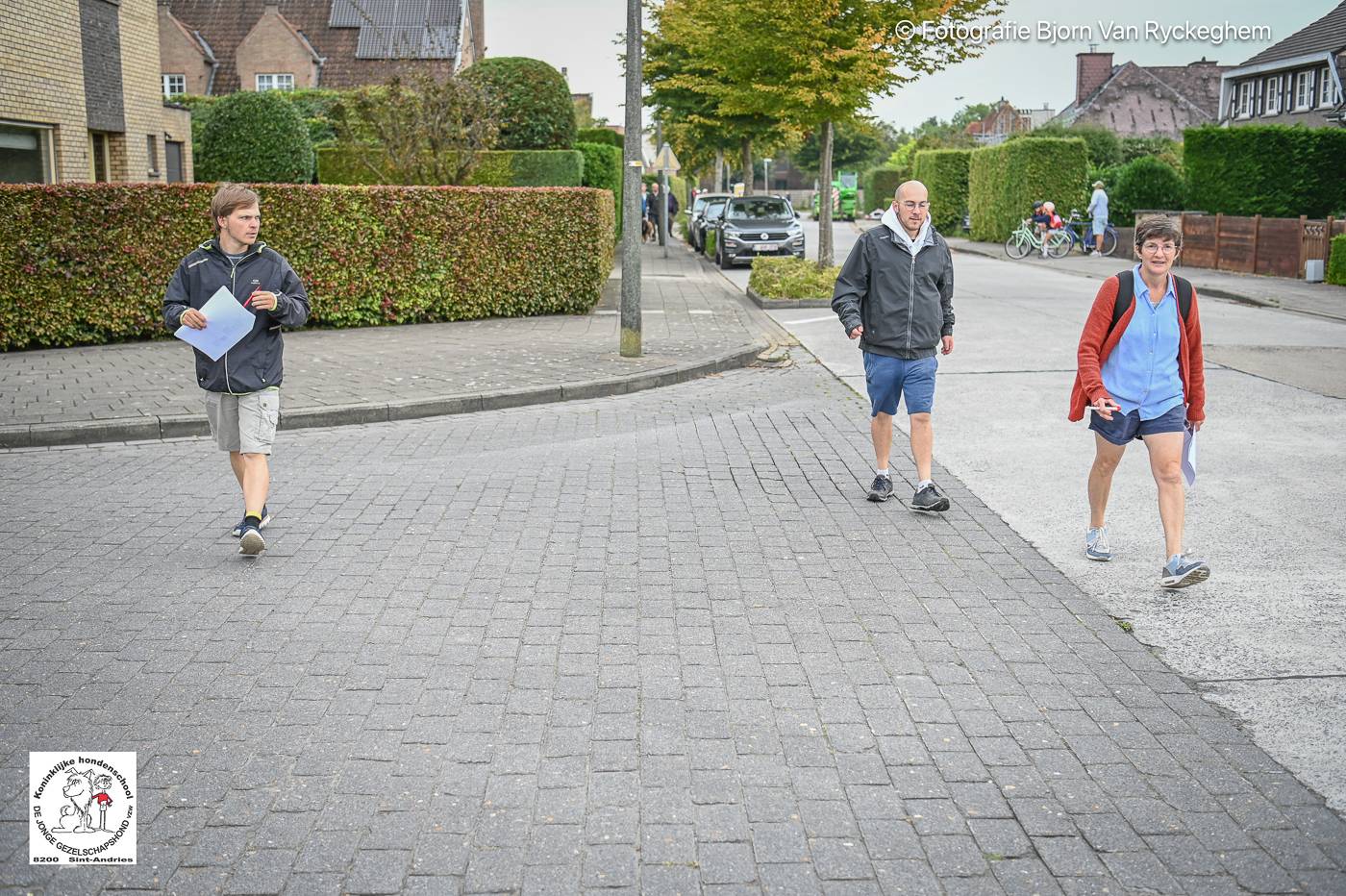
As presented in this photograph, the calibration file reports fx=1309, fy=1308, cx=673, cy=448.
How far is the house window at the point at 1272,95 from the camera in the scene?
5044 centimetres

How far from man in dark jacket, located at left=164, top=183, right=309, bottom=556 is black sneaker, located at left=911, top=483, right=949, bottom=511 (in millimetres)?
3461

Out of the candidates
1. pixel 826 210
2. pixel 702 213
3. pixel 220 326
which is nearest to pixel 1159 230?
pixel 220 326

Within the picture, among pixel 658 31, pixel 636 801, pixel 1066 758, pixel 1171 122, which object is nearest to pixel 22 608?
pixel 636 801

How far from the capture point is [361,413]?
34.1 feet

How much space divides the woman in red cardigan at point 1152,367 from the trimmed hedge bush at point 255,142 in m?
20.1

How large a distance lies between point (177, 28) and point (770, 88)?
1581 inches

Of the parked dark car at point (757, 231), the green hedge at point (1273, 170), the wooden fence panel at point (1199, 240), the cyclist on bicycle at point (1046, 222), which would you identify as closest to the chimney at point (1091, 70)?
the cyclist on bicycle at point (1046, 222)

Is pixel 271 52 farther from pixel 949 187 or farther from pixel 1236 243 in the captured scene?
pixel 1236 243

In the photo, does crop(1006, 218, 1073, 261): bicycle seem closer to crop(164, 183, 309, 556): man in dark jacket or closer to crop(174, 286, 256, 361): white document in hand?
crop(164, 183, 309, 556): man in dark jacket

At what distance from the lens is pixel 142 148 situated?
71.4 ft

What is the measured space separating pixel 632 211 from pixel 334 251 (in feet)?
13.9

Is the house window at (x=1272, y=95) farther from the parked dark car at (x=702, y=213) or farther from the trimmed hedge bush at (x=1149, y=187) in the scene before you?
the parked dark car at (x=702, y=213)

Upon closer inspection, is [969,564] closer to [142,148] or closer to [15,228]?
[15,228]

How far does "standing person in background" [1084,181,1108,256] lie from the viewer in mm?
32688
